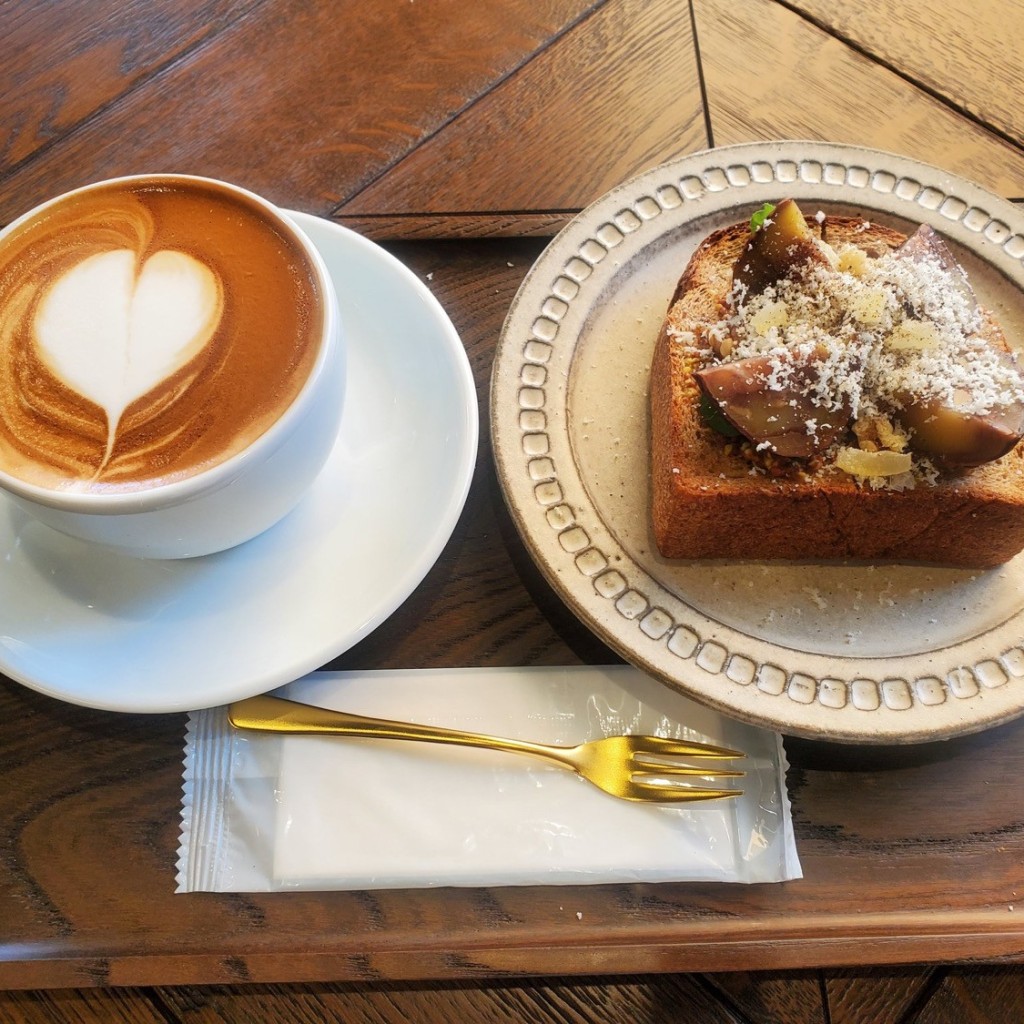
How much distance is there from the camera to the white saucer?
2.60ft

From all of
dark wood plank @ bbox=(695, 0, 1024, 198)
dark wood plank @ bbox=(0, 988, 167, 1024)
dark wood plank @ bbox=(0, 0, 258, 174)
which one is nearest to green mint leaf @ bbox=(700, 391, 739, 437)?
dark wood plank @ bbox=(695, 0, 1024, 198)

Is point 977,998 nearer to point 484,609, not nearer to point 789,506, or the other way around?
point 789,506

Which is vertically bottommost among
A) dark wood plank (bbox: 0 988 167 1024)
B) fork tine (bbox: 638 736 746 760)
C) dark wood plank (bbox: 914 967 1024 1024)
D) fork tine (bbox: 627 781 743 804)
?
dark wood plank (bbox: 914 967 1024 1024)

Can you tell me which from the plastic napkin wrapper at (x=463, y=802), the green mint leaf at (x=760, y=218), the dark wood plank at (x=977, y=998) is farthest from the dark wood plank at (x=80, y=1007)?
the green mint leaf at (x=760, y=218)

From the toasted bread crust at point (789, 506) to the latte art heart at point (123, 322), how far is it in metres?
0.50

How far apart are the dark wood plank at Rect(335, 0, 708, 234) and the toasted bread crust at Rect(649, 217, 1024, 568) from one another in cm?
32

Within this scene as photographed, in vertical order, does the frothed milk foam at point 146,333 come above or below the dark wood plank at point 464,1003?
above

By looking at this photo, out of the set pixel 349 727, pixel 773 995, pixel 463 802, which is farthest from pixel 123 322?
pixel 773 995

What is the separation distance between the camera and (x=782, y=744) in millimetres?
885

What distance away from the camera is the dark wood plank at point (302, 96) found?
1.19 m

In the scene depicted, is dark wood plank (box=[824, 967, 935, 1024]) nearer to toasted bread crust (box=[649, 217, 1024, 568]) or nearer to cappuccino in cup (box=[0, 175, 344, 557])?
toasted bread crust (box=[649, 217, 1024, 568])

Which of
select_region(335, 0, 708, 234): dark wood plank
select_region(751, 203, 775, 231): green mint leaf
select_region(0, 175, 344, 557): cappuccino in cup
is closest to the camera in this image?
select_region(0, 175, 344, 557): cappuccino in cup

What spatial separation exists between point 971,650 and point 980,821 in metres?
0.18

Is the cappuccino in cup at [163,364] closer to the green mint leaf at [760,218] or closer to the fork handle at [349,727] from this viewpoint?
the fork handle at [349,727]
